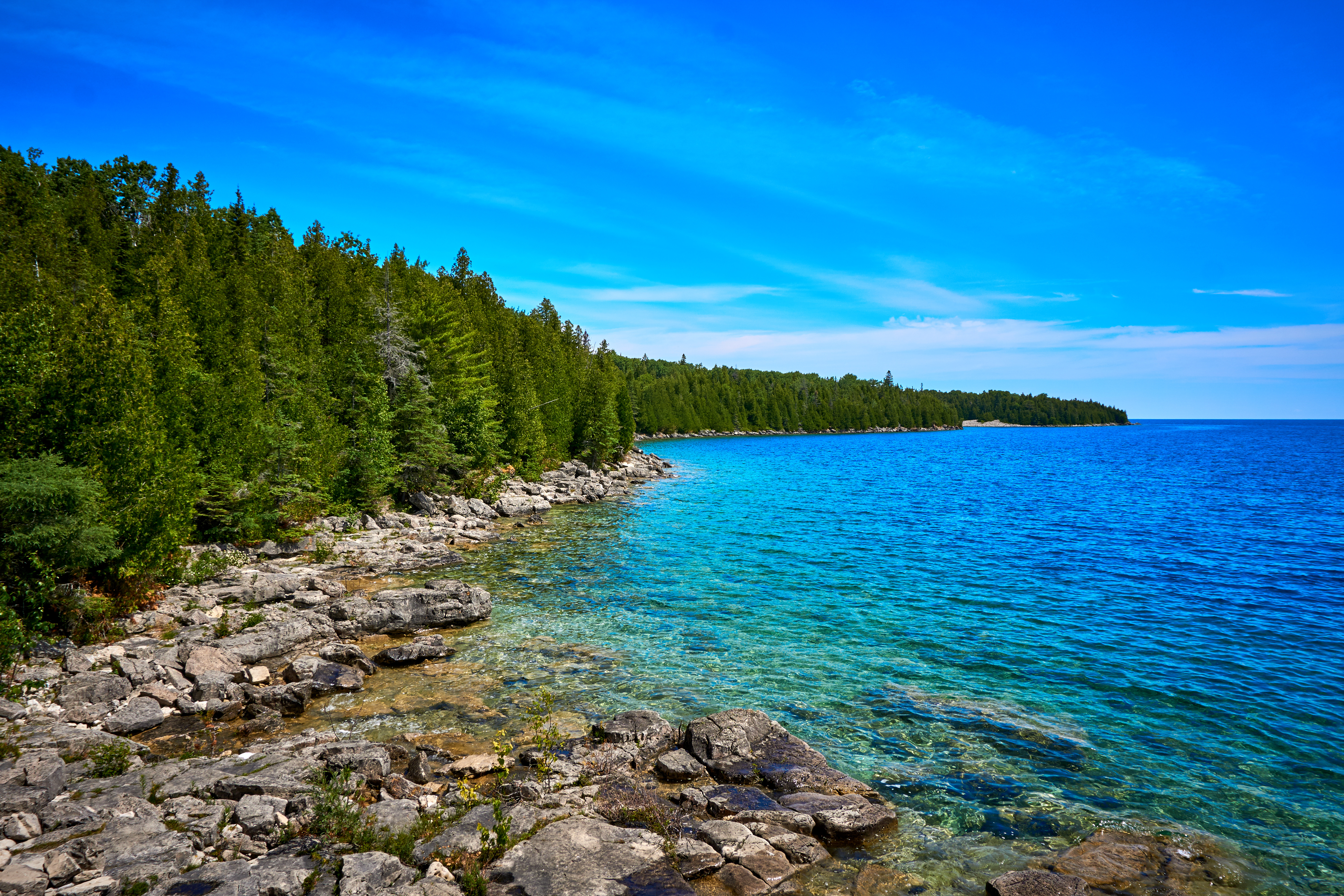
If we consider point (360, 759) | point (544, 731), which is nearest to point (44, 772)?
point (360, 759)

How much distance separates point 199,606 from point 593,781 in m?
17.5

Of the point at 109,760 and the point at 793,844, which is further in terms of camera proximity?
the point at 109,760

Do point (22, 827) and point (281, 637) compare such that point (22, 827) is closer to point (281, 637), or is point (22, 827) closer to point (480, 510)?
point (281, 637)

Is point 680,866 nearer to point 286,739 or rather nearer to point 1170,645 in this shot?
point 286,739

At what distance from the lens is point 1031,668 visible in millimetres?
19844

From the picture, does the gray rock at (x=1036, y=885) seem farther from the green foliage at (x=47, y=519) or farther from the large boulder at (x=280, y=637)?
the green foliage at (x=47, y=519)

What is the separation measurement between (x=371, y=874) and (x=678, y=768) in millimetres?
6213

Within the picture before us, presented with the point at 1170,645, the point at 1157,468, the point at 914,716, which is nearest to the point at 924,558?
the point at 1170,645

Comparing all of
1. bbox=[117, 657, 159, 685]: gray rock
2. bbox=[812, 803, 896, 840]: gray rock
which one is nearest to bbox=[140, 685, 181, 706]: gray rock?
bbox=[117, 657, 159, 685]: gray rock

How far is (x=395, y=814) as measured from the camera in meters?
10.8

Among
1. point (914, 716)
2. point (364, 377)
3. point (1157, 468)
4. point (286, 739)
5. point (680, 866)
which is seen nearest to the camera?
point (680, 866)

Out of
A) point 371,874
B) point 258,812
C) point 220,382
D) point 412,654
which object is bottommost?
point 412,654

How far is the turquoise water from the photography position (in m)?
12.9

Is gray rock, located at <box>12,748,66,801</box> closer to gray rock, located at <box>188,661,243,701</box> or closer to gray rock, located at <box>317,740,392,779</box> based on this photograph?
gray rock, located at <box>317,740,392,779</box>
